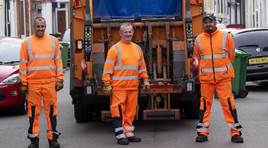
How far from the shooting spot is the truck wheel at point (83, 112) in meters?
10.8

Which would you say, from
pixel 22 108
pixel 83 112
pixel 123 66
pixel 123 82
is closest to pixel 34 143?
pixel 123 82

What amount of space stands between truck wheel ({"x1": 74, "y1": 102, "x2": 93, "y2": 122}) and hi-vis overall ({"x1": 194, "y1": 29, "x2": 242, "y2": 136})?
2.48 metres

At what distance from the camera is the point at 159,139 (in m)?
9.28

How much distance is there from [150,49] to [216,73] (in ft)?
4.86

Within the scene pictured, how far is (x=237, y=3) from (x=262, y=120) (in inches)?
2263

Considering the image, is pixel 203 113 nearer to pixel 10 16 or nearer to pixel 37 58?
pixel 37 58

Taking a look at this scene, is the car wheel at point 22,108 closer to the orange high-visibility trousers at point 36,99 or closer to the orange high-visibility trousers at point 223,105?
the orange high-visibility trousers at point 36,99

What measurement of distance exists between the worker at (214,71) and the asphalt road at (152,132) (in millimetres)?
315

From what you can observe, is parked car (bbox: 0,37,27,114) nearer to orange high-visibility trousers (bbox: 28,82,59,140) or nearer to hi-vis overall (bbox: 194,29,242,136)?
orange high-visibility trousers (bbox: 28,82,59,140)

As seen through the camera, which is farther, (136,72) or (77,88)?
(77,88)

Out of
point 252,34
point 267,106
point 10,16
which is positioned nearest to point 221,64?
point 267,106

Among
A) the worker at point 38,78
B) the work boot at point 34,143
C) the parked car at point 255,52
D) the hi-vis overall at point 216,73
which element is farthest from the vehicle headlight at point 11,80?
the parked car at point 255,52

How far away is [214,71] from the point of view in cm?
892

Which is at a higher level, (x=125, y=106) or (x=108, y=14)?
(x=108, y=14)
